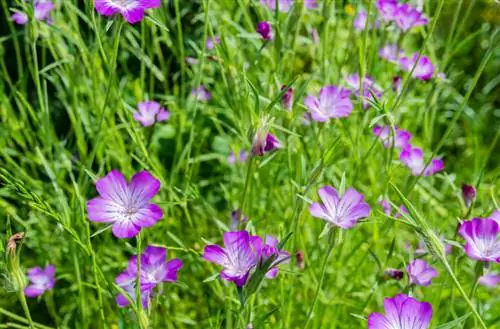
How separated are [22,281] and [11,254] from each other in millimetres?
48

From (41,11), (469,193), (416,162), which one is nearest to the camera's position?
(469,193)

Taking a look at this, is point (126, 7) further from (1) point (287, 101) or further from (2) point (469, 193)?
(2) point (469, 193)

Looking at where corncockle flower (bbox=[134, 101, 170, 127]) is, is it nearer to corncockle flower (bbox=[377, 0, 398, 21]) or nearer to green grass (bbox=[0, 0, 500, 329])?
green grass (bbox=[0, 0, 500, 329])

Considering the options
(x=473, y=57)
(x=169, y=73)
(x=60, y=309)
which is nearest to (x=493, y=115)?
(x=473, y=57)

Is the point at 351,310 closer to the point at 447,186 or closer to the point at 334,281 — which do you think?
the point at 334,281

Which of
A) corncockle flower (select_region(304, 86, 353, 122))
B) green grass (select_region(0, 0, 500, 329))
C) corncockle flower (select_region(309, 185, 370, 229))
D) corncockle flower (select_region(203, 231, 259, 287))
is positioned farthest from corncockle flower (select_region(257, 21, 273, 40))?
corncockle flower (select_region(203, 231, 259, 287))

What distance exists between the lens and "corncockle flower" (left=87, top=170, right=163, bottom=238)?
3.34 feet

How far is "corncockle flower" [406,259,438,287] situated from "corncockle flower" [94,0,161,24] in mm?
599

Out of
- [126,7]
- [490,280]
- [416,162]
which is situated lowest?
[490,280]

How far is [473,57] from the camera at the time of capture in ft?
9.00

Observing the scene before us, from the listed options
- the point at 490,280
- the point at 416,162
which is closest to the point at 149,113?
the point at 416,162

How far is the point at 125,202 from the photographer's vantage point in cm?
108

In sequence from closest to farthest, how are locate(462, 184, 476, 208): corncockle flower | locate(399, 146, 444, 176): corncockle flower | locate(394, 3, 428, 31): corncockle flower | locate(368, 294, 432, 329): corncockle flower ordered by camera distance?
1. locate(368, 294, 432, 329): corncockle flower
2. locate(462, 184, 476, 208): corncockle flower
3. locate(399, 146, 444, 176): corncockle flower
4. locate(394, 3, 428, 31): corncockle flower

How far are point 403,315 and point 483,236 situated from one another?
0.55 feet
